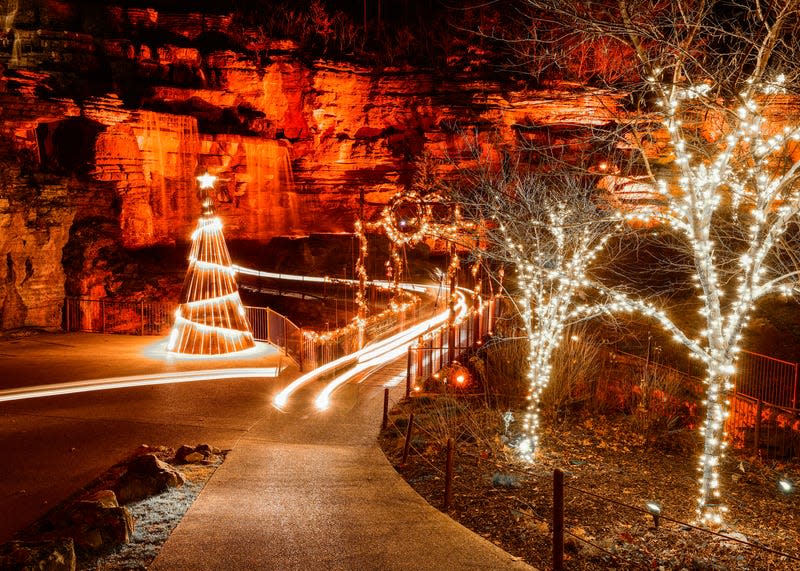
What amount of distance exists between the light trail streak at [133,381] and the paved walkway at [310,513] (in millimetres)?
1603

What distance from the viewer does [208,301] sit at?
55.0 ft

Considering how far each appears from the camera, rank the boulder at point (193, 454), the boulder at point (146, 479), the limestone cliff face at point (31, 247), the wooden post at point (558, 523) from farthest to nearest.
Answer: the limestone cliff face at point (31, 247), the boulder at point (193, 454), the boulder at point (146, 479), the wooden post at point (558, 523)

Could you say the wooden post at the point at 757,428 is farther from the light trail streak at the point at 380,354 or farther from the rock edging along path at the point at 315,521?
the light trail streak at the point at 380,354

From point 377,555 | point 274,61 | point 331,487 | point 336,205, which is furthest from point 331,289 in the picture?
point 377,555

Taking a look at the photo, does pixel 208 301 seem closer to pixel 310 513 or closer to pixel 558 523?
pixel 310 513

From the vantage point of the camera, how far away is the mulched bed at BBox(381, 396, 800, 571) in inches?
261

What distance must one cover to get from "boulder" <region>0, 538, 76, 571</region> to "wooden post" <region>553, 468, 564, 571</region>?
14.5ft

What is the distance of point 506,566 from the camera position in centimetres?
603

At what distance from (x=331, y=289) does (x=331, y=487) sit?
20054 mm

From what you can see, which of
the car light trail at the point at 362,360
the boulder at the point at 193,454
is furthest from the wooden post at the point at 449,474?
the car light trail at the point at 362,360

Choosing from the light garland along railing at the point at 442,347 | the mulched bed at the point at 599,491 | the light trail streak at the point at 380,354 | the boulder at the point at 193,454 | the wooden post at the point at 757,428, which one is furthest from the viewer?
the light garland along railing at the point at 442,347

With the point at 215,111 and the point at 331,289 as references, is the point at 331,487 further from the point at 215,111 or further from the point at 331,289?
the point at 215,111

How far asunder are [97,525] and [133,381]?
877cm

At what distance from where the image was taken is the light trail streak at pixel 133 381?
1312 cm
